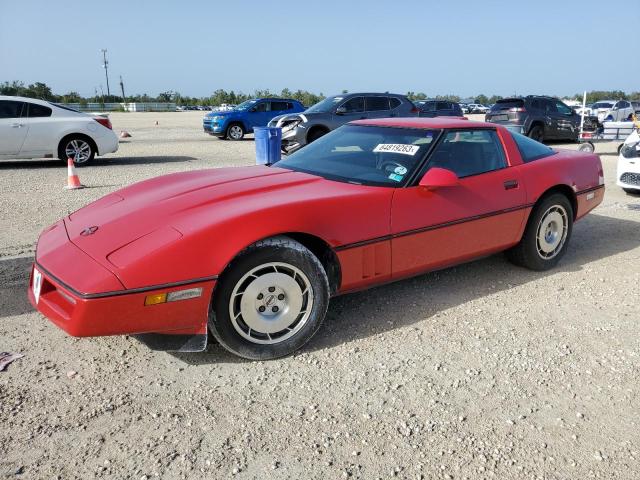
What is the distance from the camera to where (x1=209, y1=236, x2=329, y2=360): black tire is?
2926 mm

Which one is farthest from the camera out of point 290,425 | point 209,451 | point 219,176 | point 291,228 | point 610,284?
point 610,284

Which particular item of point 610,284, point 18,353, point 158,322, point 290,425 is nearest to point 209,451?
point 290,425

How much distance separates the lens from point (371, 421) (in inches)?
101

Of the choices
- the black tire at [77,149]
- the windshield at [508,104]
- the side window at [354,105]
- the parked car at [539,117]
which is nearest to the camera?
the black tire at [77,149]

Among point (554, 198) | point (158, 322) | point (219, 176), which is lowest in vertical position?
point (158, 322)

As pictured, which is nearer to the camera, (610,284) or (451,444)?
(451,444)

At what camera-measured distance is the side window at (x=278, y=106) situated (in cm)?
1919

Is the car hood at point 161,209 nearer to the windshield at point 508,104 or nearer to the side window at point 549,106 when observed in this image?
the windshield at point 508,104

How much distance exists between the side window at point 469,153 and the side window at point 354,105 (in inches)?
397

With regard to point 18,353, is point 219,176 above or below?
above

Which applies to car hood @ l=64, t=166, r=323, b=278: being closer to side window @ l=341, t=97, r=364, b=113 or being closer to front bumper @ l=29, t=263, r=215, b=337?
front bumper @ l=29, t=263, r=215, b=337

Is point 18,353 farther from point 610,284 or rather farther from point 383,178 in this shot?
point 610,284

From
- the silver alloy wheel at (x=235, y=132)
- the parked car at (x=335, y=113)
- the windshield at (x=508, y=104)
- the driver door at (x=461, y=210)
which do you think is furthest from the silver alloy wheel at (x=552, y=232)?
the silver alloy wheel at (x=235, y=132)

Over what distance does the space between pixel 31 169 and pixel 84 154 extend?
103 cm
